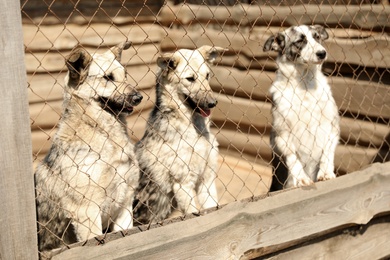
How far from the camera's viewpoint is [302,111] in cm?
493

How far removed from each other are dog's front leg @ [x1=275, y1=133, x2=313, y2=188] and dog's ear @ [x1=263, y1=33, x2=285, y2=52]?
763 millimetres

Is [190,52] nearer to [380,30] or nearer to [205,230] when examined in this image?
[205,230]

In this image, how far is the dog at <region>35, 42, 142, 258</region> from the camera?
144 inches

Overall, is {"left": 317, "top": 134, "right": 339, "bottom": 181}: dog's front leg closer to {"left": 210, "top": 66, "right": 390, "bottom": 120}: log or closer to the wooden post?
{"left": 210, "top": 66, "right": 390, "bottom": 120}: log

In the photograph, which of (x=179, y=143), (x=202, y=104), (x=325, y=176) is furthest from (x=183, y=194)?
(x=325, y=176)

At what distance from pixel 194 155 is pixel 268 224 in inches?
35.0

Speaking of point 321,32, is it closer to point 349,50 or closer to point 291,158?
point 349,50

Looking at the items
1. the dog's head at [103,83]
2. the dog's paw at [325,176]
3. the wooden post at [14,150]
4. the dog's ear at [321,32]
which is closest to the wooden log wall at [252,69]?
the dog's ear at [321,32]

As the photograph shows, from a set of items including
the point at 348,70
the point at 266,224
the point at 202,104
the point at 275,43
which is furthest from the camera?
the point at 348,70

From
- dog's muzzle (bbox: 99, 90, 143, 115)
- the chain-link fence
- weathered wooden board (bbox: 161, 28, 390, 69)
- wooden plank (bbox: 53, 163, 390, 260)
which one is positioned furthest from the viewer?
weathered wooden board (bbox: 161, 28, 390, 69)

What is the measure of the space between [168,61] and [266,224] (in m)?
1.45

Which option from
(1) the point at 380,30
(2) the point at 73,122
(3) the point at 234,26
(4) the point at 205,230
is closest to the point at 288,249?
(4) the point at 205,230

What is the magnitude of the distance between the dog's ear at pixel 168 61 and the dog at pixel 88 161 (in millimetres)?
445

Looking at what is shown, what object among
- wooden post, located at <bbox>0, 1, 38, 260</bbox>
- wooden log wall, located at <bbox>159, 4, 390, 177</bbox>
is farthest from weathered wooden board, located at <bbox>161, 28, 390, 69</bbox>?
wooden post, located at <bbox>0, 1, 38, 260</bbox>
